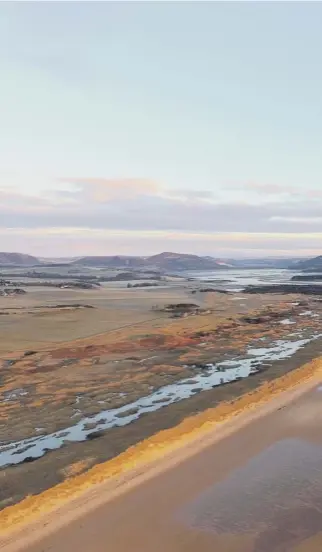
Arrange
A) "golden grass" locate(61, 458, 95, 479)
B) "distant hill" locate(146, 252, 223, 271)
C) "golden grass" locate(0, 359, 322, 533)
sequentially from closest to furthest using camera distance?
"golden grass" locate(0, 359, 322, 533), "golden grass" locate(61, 458, 95, 479), "distant hill" locate(146, 252, 223, 271)

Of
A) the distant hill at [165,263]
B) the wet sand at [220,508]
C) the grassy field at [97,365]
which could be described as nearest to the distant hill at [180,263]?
the distant hill at [165,263]

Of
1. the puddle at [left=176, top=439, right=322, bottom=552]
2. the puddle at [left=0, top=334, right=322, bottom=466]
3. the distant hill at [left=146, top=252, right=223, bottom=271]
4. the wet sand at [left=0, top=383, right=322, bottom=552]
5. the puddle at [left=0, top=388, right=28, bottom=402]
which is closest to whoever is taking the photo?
the wet sand at [left=0, top=383, right=322, bottom=552]

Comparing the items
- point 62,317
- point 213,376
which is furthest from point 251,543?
point 62,317

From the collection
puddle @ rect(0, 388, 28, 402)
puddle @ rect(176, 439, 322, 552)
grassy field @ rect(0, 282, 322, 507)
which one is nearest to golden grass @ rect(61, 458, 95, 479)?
grassy field @ rect(0, 282, 322, 507)

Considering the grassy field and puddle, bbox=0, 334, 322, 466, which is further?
puddle, bbox=0, 334, 322, 466

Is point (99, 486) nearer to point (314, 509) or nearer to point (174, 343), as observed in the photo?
point (314, 509)

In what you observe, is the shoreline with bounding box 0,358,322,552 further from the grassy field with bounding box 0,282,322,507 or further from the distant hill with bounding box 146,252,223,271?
the distant hill with bounding box 146,252,223,271

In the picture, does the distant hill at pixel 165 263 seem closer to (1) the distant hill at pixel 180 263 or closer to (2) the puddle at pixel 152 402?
(1) the distant hill at pixel 180 263
